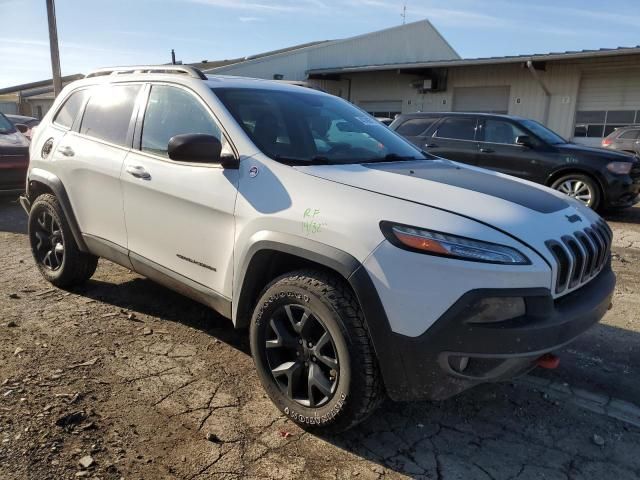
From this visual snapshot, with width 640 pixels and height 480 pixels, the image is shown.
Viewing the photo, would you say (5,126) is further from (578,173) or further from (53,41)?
(578,173)

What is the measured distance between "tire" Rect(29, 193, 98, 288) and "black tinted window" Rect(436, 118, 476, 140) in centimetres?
695

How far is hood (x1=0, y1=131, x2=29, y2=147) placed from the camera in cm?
877

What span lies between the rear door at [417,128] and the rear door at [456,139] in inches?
4.8

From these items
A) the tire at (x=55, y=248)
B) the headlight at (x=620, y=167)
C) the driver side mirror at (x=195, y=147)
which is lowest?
the tire at (x=55, y=248)

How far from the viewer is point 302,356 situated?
2588 mm

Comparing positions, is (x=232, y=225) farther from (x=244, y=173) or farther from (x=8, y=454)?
(x=8, y=454)

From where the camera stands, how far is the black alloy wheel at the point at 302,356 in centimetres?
247

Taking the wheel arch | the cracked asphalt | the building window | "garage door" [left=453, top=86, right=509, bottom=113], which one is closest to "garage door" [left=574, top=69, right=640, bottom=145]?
the building window

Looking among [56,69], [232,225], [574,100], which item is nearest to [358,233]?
[232,225]

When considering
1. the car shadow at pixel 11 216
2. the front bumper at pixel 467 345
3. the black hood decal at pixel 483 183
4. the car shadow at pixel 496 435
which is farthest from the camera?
the car shadow at pixel 11 216

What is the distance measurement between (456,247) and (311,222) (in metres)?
0.68

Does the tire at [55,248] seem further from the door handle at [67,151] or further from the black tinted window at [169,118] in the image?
the black tinted window at [169,118]

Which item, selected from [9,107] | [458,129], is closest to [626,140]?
[458,129]

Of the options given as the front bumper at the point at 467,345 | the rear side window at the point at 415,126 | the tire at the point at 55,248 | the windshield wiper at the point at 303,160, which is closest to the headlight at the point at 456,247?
the front bumper at the point at 467,345
